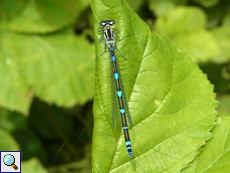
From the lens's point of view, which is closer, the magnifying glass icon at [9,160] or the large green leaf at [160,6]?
the magnifying glass icon at [9,160]

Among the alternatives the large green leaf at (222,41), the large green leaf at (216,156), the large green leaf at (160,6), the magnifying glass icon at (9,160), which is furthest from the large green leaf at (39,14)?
the large green leaf at (216,156)

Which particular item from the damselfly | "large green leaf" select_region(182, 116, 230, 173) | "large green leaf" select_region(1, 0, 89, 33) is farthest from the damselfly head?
"large green leaf" select_region(1, 0, 89, 33)

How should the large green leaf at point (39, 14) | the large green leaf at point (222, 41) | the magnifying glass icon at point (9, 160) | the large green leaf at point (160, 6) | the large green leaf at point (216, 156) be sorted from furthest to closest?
the large green leaf at point (160, 6)
the large green leaf at point (222, 41)
the large green leaf at point (39, 14)
the magnifying glass icon at point (9, 160)
the large green leaf at point (216, 156)

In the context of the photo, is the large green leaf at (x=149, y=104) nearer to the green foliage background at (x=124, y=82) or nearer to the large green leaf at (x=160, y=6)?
the green foliage background at (x=124, y=82)

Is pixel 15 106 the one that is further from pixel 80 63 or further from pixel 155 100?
pixel 155 100

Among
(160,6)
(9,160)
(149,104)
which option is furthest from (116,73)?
(160,6)

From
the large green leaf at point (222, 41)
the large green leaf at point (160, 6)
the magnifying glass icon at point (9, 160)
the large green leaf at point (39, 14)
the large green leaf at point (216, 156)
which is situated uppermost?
the large green leaf at point (160, 6)
